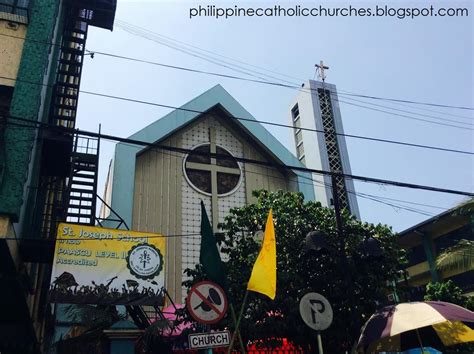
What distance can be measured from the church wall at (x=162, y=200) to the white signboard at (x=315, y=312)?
9757 mm

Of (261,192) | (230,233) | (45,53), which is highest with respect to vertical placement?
(45,53)

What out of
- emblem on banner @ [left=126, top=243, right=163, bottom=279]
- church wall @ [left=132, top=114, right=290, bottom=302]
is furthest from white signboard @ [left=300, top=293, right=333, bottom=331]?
church wall @ [left=132, top=114, right=290, bottom=302]

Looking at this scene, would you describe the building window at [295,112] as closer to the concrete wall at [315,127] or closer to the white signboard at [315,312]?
the concrete wall at [315,127]

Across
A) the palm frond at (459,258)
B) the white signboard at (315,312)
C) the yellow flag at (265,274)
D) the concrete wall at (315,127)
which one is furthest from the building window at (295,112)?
the white signboard at (315,312)

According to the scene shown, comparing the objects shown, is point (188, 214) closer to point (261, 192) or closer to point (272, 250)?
point (261, 192)

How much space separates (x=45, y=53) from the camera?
10820 mm

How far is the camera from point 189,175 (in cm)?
1864

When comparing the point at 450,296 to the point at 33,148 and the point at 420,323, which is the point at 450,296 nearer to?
the point at 420,323

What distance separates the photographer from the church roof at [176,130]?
16.5 m

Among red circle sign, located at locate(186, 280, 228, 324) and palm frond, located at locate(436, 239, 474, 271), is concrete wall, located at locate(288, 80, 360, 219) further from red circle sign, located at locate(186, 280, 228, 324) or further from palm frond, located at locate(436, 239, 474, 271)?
red circle sign, located at locate(186, 280, 228, 324)

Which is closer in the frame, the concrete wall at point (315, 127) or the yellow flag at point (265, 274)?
the yellow flag at point (265, 274)

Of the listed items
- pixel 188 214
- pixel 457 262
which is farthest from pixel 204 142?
A: pixel 457 262

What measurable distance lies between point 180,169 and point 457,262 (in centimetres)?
1061

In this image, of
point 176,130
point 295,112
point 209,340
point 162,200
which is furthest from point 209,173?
point 295,112
